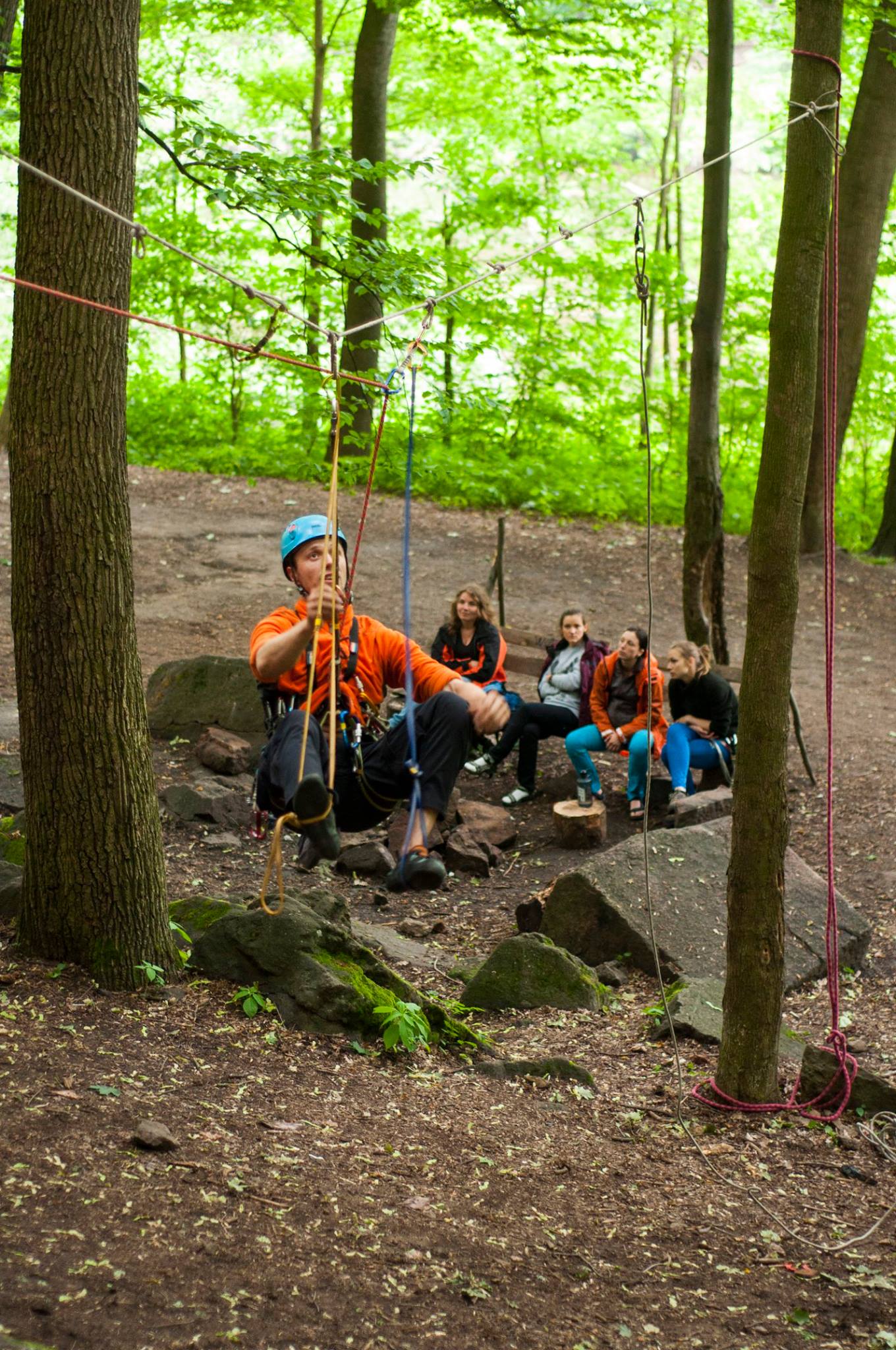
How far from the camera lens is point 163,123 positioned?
22.9 meters

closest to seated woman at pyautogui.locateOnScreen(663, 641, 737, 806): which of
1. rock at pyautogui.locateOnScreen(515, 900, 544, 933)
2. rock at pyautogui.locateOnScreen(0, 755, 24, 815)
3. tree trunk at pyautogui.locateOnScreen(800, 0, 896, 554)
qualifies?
rock at pyautogui.locateOnScreen(515, 900, 544, 933)

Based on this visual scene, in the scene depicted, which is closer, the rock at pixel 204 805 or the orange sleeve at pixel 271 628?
the orange sleeve at pixel 271 628

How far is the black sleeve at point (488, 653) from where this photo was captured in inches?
315

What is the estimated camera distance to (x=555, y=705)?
8.14 metres

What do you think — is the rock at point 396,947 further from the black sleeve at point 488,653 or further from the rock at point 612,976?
the black sleeve at point 488,653

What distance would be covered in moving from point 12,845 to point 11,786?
4.65 ft

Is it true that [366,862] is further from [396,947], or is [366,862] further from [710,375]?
[710,375]

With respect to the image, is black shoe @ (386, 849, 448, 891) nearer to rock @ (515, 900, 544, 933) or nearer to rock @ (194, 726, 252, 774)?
rock @ (515, 900, 544, 933)

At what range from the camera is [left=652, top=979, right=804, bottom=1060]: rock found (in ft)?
16.1

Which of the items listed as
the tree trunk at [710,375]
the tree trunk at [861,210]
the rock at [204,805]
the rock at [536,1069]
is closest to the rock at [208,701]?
the rock at [204,805]

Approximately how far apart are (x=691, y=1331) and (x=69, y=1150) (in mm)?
1530

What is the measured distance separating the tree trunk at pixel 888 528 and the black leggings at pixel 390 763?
11.4 meters

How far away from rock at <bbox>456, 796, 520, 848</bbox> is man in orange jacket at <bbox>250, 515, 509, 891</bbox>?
2.75m

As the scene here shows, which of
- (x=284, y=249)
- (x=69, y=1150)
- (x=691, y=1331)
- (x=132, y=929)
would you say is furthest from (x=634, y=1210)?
(x=284, y=249)
